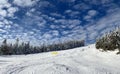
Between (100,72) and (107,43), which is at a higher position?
(107,43)

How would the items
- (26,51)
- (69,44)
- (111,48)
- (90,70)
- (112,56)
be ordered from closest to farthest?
1. (90,70)
2. (112,56)
3. (111,48)
4. (26,51)
5. (69,44)

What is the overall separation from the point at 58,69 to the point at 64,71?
67cm

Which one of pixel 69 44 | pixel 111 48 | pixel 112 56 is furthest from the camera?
pixel 69 44

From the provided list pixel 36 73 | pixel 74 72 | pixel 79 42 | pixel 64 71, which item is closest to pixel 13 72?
pixel 36 73

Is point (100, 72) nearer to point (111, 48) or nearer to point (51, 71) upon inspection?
point (51, 71)

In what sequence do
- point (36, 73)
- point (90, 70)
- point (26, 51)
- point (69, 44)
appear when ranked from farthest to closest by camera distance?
point (69, 44) → point (26, 51) → point (90, 70) → point (36, 73)

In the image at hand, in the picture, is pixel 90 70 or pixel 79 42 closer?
pixel 90 70

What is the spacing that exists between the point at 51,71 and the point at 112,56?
1265 cm

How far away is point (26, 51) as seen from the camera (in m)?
101

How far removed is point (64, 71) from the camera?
1548cm

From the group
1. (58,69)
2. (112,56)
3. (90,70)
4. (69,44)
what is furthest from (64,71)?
(69,44)

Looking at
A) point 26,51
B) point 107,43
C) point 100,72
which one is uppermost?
point 107,43

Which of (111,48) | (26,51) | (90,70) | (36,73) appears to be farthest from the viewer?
(26,51)

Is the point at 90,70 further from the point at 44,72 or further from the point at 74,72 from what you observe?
the point at 44,72
